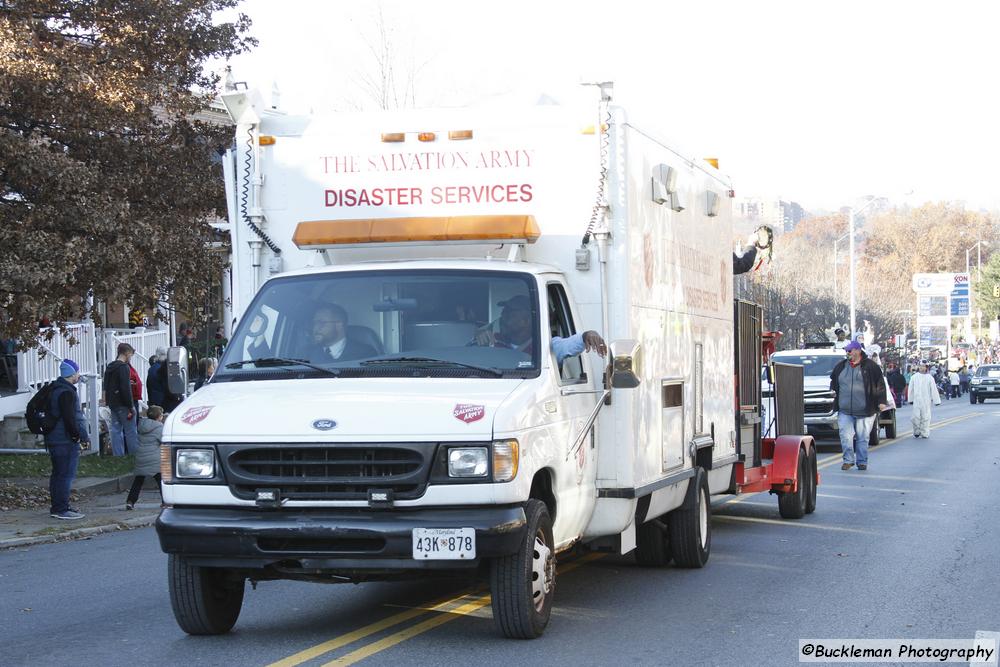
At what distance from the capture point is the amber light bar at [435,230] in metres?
8.52

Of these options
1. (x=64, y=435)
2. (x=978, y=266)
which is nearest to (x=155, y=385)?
(x=64, y=435)

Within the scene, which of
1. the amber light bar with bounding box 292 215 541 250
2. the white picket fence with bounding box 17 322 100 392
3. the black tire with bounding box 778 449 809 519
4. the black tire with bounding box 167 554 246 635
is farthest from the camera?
the white picket fence with bounding box 17 322 100 392

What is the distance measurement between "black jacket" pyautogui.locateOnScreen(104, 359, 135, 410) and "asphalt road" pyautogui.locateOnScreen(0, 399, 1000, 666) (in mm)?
6440

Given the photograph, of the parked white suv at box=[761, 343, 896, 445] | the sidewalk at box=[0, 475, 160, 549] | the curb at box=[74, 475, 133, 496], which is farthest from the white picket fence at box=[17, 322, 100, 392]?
the parked white suv at box=[761, 343, 896, 445]

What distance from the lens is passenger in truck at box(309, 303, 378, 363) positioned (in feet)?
25.9

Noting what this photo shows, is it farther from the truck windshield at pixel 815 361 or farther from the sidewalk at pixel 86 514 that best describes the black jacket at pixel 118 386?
the truck windshield at pixel 815 361

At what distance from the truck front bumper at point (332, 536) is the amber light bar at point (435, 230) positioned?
2.10 meters

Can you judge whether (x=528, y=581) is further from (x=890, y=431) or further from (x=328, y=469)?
(x=890, y=431)

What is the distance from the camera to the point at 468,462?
695cm

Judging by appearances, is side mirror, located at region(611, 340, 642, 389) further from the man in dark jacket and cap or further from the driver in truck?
the man in dark jacket and cap

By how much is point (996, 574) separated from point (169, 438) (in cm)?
628

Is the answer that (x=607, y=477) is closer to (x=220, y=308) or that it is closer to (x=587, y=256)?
(x=587, y=256)

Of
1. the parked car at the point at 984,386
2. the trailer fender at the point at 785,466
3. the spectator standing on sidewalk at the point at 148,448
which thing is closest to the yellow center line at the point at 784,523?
the trailer fender at the point at 785,466

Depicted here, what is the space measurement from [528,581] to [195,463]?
1857 mm
